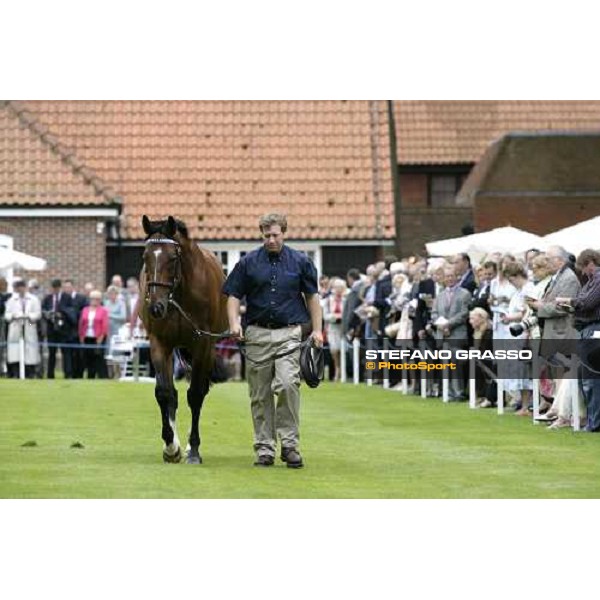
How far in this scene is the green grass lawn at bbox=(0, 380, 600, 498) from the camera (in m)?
15.2

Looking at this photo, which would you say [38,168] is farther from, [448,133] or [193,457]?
[193,457]

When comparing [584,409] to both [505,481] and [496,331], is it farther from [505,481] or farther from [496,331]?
[505,481]

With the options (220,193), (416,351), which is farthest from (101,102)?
(416,351)

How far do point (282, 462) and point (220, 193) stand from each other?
30.0m

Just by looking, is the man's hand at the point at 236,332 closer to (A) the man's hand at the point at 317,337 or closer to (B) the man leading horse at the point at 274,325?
(B) the man leading horse at the point at 274,325

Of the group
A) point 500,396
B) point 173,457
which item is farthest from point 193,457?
point 500,396

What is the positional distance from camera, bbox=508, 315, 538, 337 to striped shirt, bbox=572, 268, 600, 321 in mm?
1832

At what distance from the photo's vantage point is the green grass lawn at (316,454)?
15219 mm

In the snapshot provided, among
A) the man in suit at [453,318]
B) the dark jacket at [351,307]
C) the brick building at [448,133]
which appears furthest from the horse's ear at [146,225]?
the brick building at [448,133]

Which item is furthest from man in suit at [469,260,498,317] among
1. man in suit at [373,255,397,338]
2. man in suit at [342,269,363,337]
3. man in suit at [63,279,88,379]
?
man in suit at [63,279,88,379]

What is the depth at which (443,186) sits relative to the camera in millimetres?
62750

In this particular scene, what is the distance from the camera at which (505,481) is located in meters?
15.9

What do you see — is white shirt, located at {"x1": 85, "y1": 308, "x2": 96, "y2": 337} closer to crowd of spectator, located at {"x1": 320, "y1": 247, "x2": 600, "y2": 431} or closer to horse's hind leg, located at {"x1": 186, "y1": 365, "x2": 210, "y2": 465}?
crowd of spectator, located at {"x1": 320, "y1": 247, "x2": 600, "y2": 431}

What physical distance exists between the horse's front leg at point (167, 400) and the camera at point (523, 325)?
6697 millimetres
